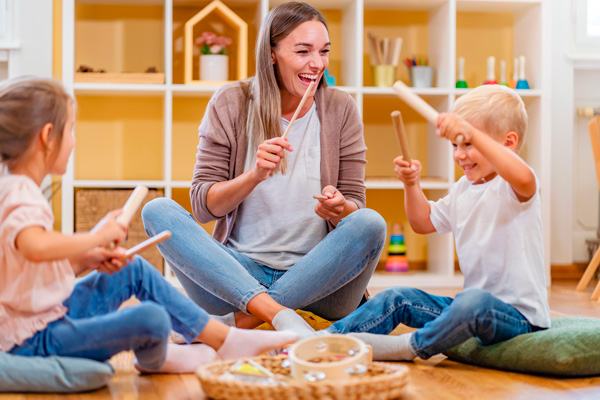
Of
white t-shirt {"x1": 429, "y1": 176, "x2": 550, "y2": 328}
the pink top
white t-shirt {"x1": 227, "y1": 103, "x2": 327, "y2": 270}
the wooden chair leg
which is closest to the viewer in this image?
the pink top

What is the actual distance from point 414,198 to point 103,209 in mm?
1633

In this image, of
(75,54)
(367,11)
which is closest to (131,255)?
(75,54)

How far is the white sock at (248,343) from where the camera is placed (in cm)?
141

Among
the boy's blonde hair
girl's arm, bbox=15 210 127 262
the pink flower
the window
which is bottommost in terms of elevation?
girl's arm, bbox=15 210 127 262

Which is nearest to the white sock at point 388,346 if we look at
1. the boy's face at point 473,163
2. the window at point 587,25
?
the boy's face at point 473,163

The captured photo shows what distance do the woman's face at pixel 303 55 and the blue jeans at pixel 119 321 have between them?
2.30ft

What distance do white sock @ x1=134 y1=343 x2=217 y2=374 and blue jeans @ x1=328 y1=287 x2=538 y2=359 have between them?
30cm

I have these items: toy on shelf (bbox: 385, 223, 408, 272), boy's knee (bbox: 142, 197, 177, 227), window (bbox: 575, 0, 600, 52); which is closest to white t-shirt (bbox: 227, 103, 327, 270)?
boy's knee (bbox: 142, 197, 177, 227)

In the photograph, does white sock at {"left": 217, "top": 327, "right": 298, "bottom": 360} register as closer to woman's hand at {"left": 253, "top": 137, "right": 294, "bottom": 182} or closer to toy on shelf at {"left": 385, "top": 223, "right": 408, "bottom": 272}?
woman's hand at {"left": 253, "top": 137, "right": 294, "bottom": 182}

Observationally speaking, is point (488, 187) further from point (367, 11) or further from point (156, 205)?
point (367, 11)

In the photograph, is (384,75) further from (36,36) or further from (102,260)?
(102,260)

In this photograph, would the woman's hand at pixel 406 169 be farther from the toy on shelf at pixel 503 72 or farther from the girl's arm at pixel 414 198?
the toy on shelf at pixel 503 72

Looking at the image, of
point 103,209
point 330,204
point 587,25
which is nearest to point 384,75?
point 587,25

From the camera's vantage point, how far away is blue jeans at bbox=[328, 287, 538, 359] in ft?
4.72
